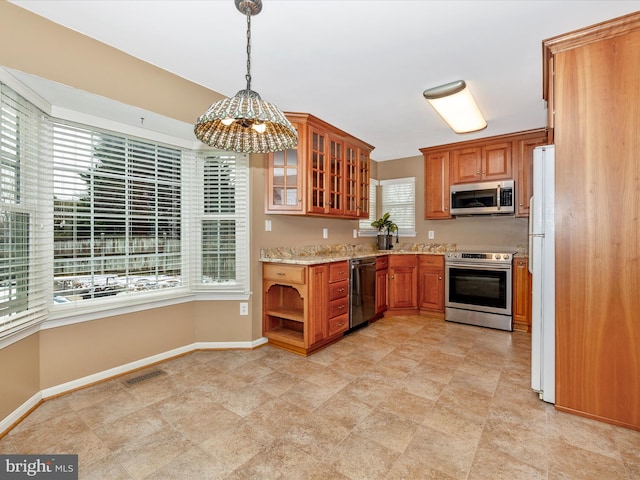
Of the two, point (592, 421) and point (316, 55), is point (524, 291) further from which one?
point (316, 55)

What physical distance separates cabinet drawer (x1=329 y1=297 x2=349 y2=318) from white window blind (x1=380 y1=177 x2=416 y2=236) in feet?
7.23

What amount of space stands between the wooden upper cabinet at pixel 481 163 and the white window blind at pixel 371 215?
133 centimetres

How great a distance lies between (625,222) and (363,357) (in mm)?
2189

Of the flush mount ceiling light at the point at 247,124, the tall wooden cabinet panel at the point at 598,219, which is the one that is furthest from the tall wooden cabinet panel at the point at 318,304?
the tall wooden cabinet panel at the point at 598,219

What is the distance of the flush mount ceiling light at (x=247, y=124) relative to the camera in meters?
1.41

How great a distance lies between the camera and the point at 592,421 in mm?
1958

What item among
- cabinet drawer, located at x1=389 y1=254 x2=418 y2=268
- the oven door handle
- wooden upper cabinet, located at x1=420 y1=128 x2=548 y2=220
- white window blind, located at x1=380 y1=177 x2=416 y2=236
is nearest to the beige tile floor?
the oven door handle

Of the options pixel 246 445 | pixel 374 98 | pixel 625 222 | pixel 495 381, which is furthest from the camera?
pixel 374 98

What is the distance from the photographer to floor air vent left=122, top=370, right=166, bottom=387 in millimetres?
2410

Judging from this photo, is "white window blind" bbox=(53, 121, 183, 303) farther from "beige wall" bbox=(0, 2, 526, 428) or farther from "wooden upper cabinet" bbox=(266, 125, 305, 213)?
"wooden upper cabinet" bbox=(266, 125, 305, 213)

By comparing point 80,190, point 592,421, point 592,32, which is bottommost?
point 592,421

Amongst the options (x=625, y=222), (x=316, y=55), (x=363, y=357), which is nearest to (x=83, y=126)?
(x=316, y=55)

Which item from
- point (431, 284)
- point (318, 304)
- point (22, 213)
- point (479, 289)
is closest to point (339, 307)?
point (318, 304)

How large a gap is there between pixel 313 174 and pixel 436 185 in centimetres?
218
